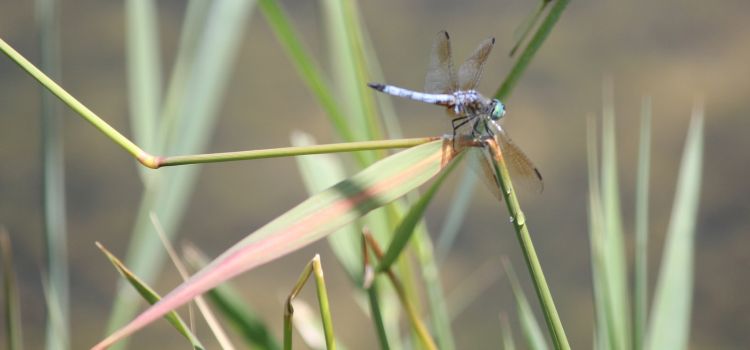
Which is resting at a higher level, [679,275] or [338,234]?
[338,234]

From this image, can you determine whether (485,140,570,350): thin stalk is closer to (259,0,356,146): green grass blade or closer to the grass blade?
the grass blade

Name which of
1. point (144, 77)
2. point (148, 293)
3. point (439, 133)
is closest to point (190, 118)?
point (144, 77)

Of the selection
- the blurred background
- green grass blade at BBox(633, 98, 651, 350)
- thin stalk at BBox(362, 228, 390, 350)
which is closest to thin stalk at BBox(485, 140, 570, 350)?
thin stalk at BBox(362, 228, 390, 350)

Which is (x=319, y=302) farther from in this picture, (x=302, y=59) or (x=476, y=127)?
(x=302, y=59)

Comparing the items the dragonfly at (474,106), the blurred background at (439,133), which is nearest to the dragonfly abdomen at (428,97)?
the dragonfly at (474,106)

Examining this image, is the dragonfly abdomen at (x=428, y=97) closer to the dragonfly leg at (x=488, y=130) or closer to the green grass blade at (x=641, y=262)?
the dragonfly leg at (x=488, y=130)

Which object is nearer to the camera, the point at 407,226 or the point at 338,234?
the point at 407,226

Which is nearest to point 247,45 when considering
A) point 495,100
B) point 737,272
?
point 737,272
